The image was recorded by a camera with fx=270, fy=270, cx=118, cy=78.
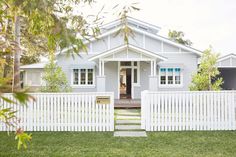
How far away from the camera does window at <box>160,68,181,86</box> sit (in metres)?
20.2

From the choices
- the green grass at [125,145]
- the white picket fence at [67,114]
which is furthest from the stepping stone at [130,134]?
the white picket fence at [67,114]

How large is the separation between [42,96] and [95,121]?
1850mm

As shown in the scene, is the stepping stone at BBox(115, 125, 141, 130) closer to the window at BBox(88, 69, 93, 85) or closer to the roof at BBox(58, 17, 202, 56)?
the roof at BBox(58, 17, 202, 56)

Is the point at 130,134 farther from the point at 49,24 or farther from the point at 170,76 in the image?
the point at 170,76

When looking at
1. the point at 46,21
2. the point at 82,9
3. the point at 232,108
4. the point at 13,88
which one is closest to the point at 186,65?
the point at 232,108

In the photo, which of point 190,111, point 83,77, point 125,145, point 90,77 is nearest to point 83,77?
point 83,77

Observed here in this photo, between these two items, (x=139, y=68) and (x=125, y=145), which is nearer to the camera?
(x=125, y=145)

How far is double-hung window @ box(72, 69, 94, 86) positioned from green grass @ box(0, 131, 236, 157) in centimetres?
1215

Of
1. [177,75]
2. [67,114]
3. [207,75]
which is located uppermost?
[177,75]

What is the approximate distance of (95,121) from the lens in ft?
27.8

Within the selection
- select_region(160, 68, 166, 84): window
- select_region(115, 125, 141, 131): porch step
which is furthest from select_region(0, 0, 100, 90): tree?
select_region(160, 68, 166, 84): window

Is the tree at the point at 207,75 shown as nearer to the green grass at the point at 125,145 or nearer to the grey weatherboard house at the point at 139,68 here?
the green grass at the point at 125,145

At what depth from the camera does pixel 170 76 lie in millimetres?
20297

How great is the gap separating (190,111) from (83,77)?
1277cm
